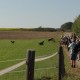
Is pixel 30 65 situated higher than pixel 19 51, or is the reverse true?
pixel 30 65

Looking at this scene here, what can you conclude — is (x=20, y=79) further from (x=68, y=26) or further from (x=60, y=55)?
(x=68, y=26)

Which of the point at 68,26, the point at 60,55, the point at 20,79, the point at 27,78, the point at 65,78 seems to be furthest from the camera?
the point at 68,26

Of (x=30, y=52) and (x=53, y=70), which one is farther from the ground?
(x=30, y=52)

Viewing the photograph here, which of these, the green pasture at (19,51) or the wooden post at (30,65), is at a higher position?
the wooden post at (30,65)

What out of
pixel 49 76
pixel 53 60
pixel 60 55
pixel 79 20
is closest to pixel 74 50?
pixel 53 60

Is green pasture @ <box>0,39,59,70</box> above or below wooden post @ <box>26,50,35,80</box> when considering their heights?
below

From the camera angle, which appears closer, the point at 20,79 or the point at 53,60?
the point at 20,79

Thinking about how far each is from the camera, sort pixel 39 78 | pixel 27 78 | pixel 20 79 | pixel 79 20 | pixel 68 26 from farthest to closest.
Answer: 1. pixel 68 26
2. pixel 79 20
3. pixel 20 79
4. pixel 39 78
5. pixel 27 78

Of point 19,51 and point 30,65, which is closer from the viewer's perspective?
point 30,65

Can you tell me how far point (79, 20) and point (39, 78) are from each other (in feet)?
→ 254

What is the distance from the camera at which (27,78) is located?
26.7 ft

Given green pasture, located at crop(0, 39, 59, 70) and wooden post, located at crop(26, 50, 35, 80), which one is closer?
wooden post, located at crop(26, 50, 35, 80)

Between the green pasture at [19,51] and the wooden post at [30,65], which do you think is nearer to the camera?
the wooden post at [30,65]

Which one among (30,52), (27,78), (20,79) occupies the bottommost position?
(20,79)
